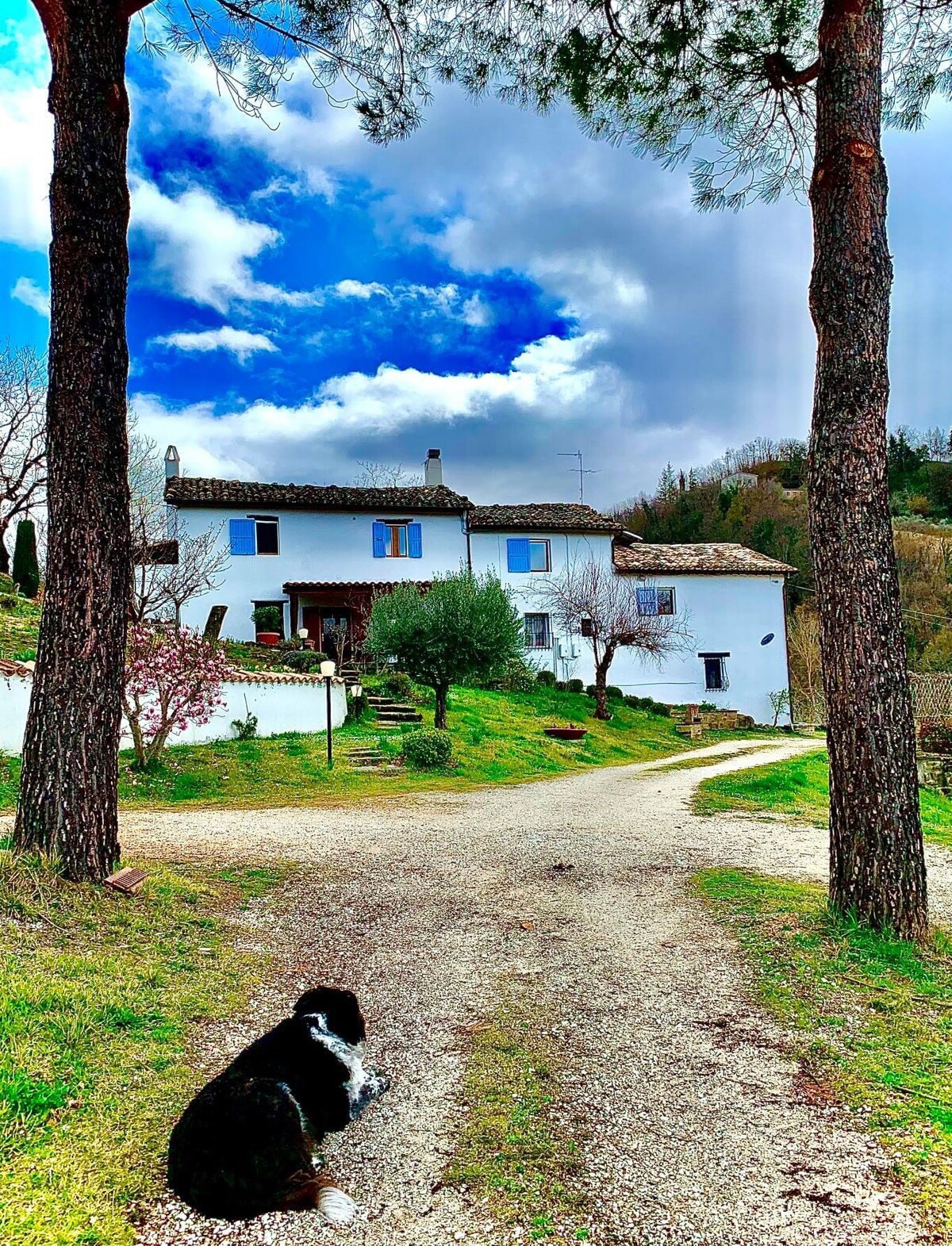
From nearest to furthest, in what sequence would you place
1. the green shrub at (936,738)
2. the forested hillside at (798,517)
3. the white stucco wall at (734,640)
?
the green shrub at (936,738) → the white stucco wall at (734,640) → the forested hillside at (798,517)

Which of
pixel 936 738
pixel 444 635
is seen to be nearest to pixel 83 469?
pixel 444 635

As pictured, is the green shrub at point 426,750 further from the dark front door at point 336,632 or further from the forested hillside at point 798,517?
the forested hillside at point 798,517

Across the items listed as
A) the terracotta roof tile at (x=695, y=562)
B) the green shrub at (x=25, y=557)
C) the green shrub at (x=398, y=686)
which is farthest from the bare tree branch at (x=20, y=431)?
the terracotta roof tile at (x=695, y=562)

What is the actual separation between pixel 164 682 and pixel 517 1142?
889 cm

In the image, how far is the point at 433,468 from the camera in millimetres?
29703

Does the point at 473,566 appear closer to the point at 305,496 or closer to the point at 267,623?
the point at 305,496

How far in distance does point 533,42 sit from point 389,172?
7.00 ft

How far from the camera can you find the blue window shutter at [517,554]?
27203 mm

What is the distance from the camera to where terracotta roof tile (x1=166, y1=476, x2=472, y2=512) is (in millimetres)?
24672

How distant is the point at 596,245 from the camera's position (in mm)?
10656

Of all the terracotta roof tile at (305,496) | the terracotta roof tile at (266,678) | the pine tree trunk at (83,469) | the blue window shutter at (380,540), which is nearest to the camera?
the pine tree trunk at (83,469)

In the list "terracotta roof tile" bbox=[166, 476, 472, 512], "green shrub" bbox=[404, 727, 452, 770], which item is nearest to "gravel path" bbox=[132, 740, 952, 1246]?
"green shrub" bbox=[404, 727, 452, 770]

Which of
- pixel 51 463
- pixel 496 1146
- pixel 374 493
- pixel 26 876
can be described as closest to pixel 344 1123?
pixel 496 1146

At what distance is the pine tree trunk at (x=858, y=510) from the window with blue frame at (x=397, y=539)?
73.7 ft
